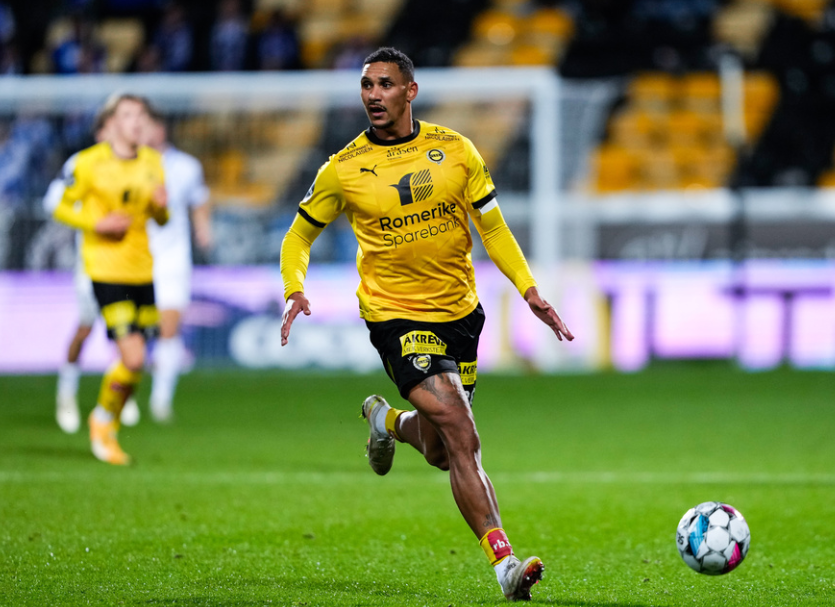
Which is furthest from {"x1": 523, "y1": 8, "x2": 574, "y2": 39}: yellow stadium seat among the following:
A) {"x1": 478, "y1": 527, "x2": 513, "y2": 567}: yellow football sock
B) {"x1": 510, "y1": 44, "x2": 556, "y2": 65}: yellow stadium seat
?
{"x1": 478, "y1": 527, "x2": 513, "y2": 567}: yellow football sock

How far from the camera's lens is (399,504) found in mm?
7012

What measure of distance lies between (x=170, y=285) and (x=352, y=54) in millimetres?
7913

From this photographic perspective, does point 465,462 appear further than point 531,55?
No

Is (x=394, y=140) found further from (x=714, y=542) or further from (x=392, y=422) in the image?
(x=714, y=542)

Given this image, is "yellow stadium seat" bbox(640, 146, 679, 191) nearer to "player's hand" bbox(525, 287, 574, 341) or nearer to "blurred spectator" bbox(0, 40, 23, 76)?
"blurred spectator" bbox(0, 40, 23, 76)

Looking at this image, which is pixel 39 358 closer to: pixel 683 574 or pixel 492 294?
pixel 492 294

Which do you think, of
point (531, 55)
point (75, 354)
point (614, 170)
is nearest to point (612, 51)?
point (531, 55)

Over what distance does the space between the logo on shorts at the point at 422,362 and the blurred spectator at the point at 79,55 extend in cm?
1305

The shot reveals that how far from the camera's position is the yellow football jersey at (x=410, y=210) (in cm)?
525

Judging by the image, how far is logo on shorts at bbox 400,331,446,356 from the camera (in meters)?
5.09

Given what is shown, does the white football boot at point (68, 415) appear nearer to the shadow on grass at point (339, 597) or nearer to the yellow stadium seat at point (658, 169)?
the shadow on grass at point (339, 597)

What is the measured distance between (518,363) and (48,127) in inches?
232

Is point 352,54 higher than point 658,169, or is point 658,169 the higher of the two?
point 352,54

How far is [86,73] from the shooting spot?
17.2 m
